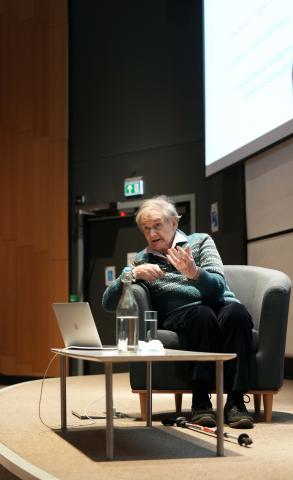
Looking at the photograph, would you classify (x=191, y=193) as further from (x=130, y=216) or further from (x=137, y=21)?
(x=137, y=21)

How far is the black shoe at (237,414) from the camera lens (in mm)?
2693

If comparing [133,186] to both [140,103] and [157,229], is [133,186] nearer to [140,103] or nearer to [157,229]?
[140,103]

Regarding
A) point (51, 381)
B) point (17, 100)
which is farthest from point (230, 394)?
point (17, 100)

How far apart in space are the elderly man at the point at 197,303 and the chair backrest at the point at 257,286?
18cm

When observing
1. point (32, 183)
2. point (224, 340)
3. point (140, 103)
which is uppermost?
point (140, 103)

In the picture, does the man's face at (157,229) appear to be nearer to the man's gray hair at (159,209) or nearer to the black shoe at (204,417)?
the man's gray hair at (159,209)

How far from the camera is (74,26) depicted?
6.95 meters

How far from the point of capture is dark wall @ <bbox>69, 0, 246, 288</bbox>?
608cm

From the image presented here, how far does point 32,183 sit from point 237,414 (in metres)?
4.65

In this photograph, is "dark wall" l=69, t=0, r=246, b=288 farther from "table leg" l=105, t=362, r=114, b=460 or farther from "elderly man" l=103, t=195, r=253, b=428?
"table leg" l=105, t=362, r=114, b=460

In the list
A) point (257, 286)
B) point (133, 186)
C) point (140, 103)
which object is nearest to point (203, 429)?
point (257, 286)

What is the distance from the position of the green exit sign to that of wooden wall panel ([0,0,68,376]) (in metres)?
0.66

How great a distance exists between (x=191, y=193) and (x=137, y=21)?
1789 mm

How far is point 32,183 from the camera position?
6.93 metres
